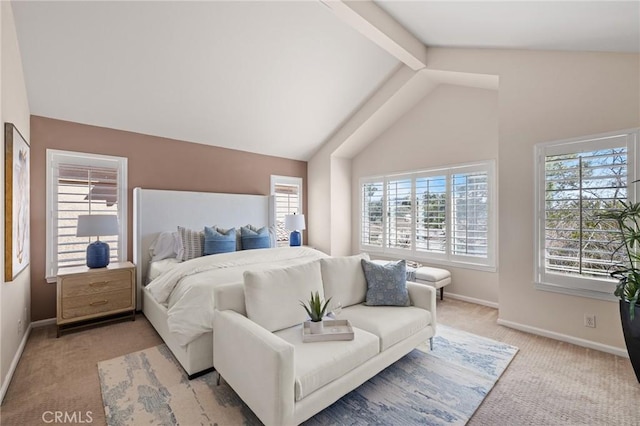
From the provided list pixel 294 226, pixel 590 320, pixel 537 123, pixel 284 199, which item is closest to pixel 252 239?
pixel 294 226

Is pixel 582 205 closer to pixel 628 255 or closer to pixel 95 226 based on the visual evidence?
pixel 628 255

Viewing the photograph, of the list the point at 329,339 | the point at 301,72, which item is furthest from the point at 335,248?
the point at 329,339

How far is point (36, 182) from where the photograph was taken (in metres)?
3.31

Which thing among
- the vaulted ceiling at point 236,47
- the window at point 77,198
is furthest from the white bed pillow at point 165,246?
the vaulted ceiling at point 236,47

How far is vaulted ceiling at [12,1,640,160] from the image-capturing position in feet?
8.41

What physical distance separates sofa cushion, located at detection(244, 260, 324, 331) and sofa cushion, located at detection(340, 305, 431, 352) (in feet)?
1.43

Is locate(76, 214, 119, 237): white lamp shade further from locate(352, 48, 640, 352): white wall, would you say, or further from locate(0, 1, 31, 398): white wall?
locate(352, 48, 640, 352): white wall

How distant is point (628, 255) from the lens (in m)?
2.42

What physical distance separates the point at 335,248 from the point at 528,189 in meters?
3.31

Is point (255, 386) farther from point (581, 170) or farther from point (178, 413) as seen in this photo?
point (581, 170)

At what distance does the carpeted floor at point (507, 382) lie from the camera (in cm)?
195

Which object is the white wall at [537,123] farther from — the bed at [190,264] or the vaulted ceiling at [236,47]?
the bed at [190,264]

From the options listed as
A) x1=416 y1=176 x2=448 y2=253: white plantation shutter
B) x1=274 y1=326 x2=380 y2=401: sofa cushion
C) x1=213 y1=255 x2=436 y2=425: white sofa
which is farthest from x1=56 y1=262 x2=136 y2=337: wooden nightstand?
x1=416 y1=176 x2=448 y2=253: white plantation shutter

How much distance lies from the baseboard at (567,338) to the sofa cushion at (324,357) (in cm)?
213
